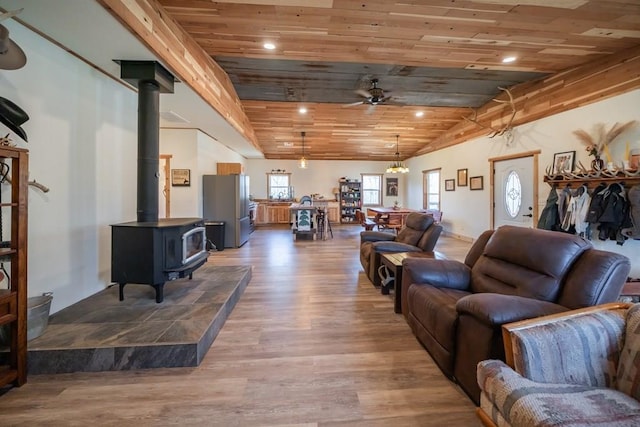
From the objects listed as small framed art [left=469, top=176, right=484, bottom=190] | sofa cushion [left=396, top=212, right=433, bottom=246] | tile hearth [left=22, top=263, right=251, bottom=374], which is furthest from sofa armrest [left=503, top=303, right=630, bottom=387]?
small framed art [left=469, top=176, right=484, bottom=190]

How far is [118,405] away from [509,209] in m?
6.69

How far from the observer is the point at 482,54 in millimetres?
3973

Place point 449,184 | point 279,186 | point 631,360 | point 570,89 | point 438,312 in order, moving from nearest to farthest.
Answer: point 631,360 → point 438,312 → point 570,89 → point 449,184 → point 279,186

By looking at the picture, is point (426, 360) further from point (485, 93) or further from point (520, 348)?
point (485, 93)

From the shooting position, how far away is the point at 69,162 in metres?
2.70

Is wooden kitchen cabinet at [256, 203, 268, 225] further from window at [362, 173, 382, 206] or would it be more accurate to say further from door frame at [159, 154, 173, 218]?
door frame at [159, 154, 173, 218]

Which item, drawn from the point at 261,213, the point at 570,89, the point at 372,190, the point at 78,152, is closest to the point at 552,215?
the point at 570,89

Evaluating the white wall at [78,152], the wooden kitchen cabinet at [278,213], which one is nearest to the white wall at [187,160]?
the white wall at [78,152]

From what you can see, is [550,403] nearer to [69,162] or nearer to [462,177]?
[69,162]

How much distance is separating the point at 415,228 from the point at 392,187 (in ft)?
25.1

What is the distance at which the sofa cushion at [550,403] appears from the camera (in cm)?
96

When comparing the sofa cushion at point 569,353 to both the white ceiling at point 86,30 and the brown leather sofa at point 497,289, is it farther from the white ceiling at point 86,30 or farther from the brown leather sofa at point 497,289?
the white ceiling at point 86,30

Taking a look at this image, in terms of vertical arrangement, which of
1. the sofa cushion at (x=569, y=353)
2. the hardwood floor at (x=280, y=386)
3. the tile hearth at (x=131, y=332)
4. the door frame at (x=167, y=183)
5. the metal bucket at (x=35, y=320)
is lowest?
the hardwood floor at (x=280, y=386)

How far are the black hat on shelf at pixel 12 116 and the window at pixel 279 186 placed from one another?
29.2ft
